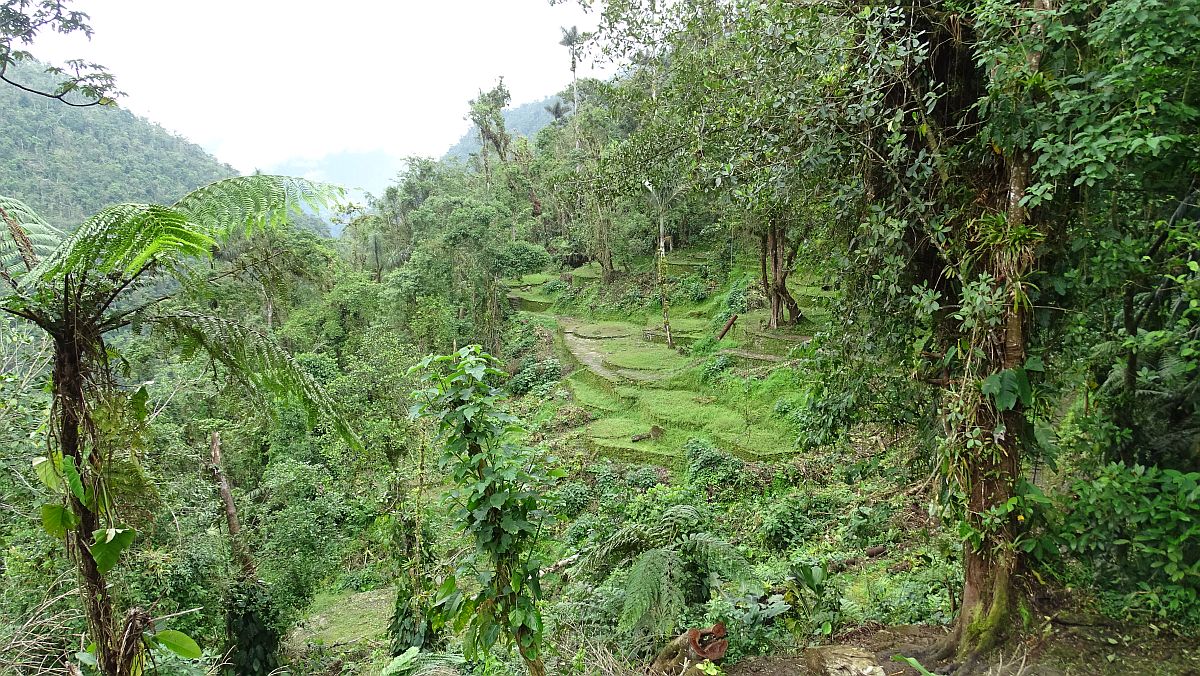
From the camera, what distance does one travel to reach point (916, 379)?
2.86 metres

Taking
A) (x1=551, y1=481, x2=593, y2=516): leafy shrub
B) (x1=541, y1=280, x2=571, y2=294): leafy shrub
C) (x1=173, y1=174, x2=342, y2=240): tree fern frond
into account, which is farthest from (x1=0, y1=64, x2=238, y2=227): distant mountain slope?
(x1=173, y1=174, x2=342, y2=240): tree fern frond

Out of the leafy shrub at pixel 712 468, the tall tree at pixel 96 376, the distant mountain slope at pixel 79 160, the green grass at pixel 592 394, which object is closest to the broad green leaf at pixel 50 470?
the tall tree at pixel 96 376

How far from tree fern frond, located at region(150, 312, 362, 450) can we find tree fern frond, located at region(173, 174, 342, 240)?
1.73 ft

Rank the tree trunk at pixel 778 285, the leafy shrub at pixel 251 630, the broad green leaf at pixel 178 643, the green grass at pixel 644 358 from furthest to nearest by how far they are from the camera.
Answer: the green grass at pixel 644 358 < the tree trunk at pixel 778 285 < the leafy shrub at pixel 251 630 < the broad green leaf at pixel 178 643

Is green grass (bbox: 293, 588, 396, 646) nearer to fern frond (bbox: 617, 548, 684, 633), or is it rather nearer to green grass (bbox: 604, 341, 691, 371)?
fern frond (bbox: 617, 548, 684, 633)

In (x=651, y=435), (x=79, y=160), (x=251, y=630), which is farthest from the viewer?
(x=79, y=160)

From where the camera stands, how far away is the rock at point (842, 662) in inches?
103

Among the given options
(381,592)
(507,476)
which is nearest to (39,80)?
(381,592)

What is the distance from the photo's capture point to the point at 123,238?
2.08 m

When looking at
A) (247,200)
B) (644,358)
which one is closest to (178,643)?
(247,200)

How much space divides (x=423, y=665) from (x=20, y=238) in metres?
3.73

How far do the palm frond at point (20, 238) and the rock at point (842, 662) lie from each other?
3583mm

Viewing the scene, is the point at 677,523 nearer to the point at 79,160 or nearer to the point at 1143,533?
the point at 1143,533

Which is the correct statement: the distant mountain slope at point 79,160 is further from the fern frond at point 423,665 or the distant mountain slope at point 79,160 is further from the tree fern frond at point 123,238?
the tree fern frond at point 123,238
